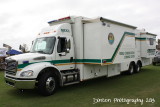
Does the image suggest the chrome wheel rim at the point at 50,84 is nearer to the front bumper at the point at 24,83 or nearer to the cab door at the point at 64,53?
the front bumper at the point at 24,83

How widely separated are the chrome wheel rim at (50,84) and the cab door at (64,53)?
2.73ft

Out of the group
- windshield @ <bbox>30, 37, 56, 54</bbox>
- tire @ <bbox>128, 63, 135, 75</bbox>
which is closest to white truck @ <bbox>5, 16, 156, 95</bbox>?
windshield @ <bbox>30, 37, 56, 54</bbox>

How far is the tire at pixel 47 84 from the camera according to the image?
6.86 metres

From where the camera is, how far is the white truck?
6.84m

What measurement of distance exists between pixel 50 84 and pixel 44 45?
1951mm

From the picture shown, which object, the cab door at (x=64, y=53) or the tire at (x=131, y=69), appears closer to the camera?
the cab door at (x=64, y=53)

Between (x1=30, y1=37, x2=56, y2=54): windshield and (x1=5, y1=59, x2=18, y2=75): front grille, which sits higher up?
(x1=30, y1=37, x2=56, y2=54): windshield

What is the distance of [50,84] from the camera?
7176 mm

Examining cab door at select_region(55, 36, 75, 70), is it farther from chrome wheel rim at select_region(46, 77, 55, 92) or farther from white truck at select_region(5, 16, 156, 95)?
chrome wheel rim at select_region(46, 77, 55, 92)

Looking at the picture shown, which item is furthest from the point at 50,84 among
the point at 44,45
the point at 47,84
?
the point at 44,45

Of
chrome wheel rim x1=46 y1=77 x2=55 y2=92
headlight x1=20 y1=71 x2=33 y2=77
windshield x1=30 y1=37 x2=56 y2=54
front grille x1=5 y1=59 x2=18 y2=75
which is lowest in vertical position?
chrome wheel rim x1=46 y1=77 x2=55 y2=92

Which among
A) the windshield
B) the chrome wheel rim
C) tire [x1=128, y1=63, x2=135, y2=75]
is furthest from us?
tire [x1=128, y1=63, x2=135, y2=75]

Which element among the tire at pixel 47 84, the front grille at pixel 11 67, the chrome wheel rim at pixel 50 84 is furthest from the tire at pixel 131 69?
the front grille at pixel 11 67

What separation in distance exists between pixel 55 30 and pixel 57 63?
1.62m
